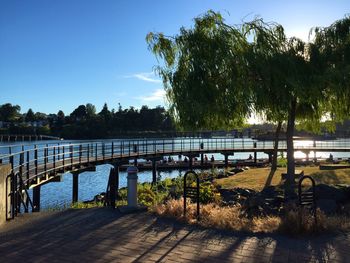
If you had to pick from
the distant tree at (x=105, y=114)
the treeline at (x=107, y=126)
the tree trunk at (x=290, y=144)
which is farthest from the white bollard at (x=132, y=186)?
the distant tree at (x=105, y=114)

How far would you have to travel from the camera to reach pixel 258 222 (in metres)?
8.30

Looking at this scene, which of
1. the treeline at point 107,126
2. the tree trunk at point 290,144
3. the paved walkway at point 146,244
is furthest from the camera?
the treeline at point 107,126

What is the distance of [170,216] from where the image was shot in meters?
9.11

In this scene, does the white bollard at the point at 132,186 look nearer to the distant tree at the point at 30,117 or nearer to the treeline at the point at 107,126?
the treeline at the point at 107,126

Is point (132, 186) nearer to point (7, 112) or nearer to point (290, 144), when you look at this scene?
point (290, 144)

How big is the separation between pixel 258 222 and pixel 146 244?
2665 millimetres

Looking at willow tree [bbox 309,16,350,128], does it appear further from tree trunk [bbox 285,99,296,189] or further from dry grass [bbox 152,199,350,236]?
Result: dry grass [bbox 152,199,350,236]

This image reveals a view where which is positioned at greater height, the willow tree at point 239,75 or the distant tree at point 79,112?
the distant tree at point 79,112

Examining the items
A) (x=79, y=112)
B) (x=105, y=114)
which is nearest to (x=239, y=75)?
(x=105, y=114)

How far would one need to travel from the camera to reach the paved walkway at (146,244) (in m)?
6.25

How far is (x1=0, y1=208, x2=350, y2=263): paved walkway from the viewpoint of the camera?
20.5 ft

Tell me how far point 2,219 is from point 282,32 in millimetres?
13303

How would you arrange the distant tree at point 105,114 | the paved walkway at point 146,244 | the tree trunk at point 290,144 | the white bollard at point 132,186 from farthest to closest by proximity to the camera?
the distant tree at point 105,114 < the tree trunk at point 290,144 < the white bollard at point 132,186 < the paved walkway at point 146,244

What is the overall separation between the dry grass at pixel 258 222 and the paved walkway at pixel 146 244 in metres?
0.27
